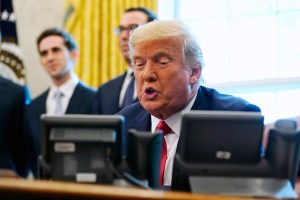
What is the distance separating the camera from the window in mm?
5707

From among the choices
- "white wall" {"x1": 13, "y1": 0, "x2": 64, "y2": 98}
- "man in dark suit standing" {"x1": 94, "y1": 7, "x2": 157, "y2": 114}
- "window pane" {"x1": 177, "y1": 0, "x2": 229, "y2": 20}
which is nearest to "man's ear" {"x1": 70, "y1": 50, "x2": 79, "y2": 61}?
"man in dark suit standing" {"x1": 94, "y1": 7, "x2": 157, "y2": 114}

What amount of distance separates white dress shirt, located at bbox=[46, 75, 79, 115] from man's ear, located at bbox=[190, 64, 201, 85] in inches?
79.5

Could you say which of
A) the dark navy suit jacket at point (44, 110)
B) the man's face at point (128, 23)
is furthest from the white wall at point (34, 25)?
the man's face at point (128, 23)

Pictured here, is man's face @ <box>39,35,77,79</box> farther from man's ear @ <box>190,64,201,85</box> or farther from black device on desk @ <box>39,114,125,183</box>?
black device on desk @ <box>39,114,125,183</box>

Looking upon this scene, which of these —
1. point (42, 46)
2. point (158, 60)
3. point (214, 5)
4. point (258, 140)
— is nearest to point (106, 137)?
point (258, 140)

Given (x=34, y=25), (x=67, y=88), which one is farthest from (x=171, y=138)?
(x=34, y=25)

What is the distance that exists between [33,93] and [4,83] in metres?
1.35

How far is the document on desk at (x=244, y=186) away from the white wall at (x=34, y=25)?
4378mm

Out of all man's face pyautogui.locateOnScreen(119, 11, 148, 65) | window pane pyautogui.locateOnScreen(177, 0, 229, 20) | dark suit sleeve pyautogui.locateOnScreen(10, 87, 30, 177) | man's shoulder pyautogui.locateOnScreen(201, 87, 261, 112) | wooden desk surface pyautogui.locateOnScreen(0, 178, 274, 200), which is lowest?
dark suit sleeve pyautogui.locateOnScreen(10, 87, 30, 177)

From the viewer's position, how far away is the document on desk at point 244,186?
80.4 inches

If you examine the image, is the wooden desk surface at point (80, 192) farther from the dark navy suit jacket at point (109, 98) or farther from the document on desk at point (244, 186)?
the dark navy suit jacket at point (109, 98)

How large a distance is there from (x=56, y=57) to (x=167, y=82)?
242 centimetres

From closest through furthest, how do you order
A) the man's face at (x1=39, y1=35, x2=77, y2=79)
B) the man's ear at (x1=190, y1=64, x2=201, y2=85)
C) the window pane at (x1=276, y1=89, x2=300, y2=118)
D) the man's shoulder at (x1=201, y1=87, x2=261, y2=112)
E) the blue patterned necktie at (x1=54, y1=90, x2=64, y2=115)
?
the man's shoulder at (x1=201, y1=87, x2=261, y2=112)
the man's ear at (x1=190, y1=64, x2=201, y2=85)
the blue patterned necktie at (x1=54, y1=90, x2=64, y2=115)
the man's face at (x1=39, y1=35, x2=77, y2=79)
the window pane at (x1=276, y1=89, x2=300, y2=118)

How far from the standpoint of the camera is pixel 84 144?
85.0 inches
